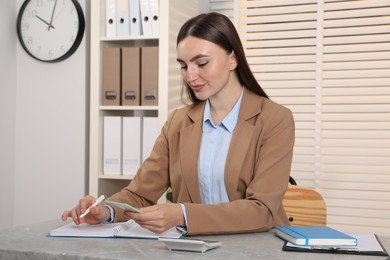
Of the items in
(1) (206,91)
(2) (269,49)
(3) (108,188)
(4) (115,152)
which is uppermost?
(2) (269,49)

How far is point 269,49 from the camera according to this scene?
4.01 meters

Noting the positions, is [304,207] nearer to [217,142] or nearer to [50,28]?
[217,142]

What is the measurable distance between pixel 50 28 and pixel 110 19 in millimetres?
445

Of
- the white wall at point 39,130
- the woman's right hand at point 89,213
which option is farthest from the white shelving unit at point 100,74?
the woman's right hand at point 89,213

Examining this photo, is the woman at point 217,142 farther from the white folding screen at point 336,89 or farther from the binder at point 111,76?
the white folding screen at point 336,89

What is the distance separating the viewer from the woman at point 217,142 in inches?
80.6

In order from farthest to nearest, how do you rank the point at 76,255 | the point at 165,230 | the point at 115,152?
the point at 115,152 < the point at 165,230 < the point at 76,255

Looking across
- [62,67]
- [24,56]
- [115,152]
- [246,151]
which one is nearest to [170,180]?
[246,151]

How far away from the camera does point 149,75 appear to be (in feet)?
11.7

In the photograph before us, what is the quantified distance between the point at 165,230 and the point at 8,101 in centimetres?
245

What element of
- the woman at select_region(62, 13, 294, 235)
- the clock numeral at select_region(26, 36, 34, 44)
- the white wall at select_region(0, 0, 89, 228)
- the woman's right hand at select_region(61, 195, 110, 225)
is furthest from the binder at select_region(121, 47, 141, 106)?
the woman's right hand at select_region(61, 195, 110, 225)

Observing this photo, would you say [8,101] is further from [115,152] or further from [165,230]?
[165,230]

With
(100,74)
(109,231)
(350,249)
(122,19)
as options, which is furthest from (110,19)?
(350,249)

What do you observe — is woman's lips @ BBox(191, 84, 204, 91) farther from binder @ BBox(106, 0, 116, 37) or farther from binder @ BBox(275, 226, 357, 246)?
binder @ BBox(106, 0, 116, 37)
